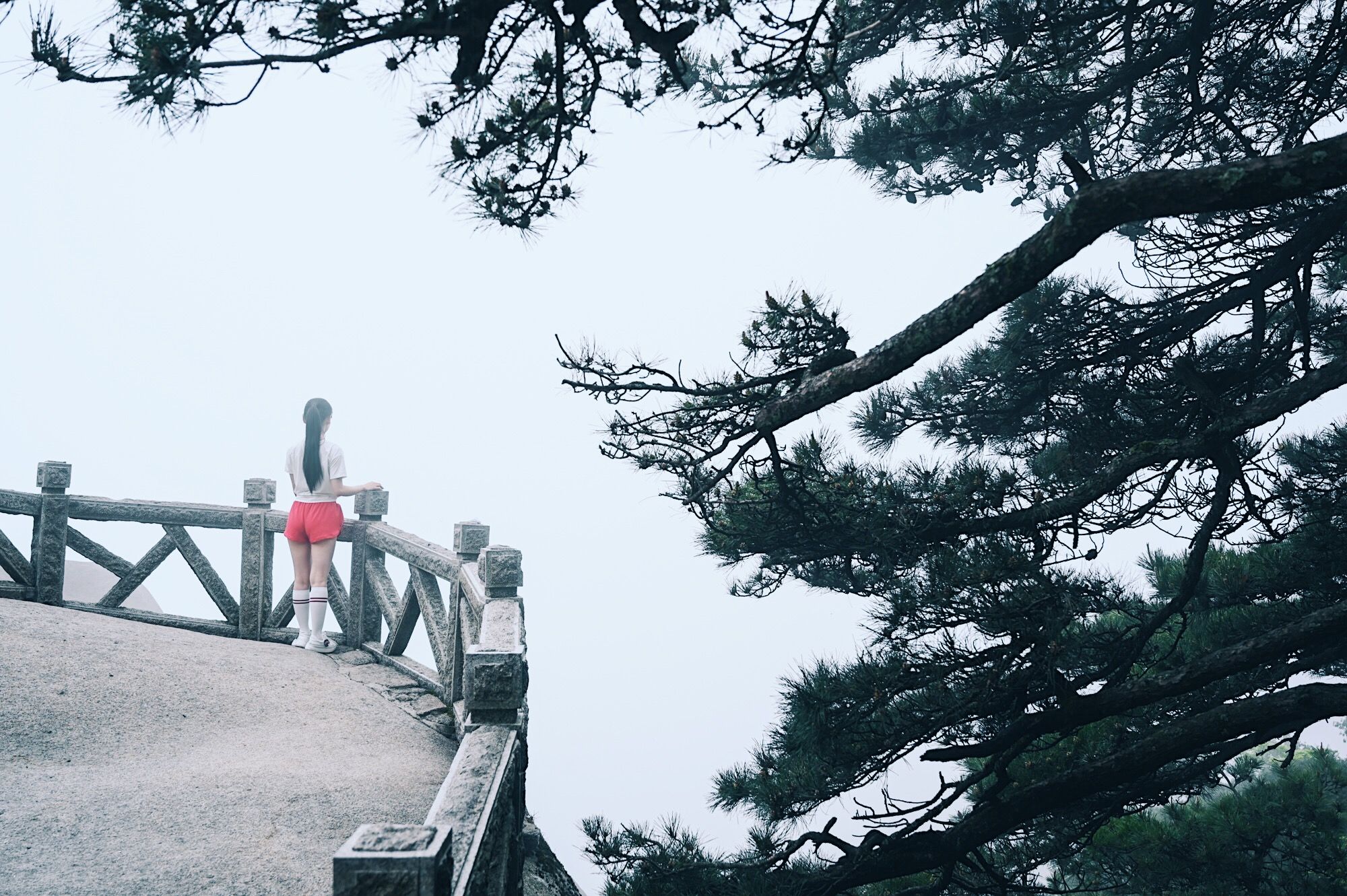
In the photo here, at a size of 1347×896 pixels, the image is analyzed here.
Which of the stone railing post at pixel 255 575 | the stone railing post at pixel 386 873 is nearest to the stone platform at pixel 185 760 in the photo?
the stone railing post at pixel 255 575

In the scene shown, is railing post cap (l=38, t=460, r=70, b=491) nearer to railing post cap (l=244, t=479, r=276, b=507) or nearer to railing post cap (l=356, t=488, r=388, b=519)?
railing post cap (l=244, t=479, r=276, b=507)

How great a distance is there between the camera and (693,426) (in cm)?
423

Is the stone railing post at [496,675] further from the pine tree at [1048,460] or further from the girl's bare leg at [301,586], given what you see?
the girl's bare leg at [301,586]

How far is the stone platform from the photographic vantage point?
452cm

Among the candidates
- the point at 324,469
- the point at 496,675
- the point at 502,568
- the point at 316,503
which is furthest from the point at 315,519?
the point at 496,675

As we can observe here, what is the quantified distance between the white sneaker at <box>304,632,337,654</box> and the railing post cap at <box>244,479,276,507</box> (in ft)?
5.44

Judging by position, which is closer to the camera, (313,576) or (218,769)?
(218,769)

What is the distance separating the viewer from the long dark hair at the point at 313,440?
802 centimetres

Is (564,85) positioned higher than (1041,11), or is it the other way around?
(1041,11)

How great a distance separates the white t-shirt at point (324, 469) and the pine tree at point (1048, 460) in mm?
4367

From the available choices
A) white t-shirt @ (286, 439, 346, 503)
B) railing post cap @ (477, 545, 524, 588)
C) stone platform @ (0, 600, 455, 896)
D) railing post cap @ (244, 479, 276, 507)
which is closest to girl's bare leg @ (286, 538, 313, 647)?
stone platform @ (0, 600, 455, 896)

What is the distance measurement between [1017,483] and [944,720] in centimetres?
122

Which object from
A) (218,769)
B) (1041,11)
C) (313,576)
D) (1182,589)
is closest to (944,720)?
(1182,589)

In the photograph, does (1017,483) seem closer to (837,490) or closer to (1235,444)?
(837,490)
